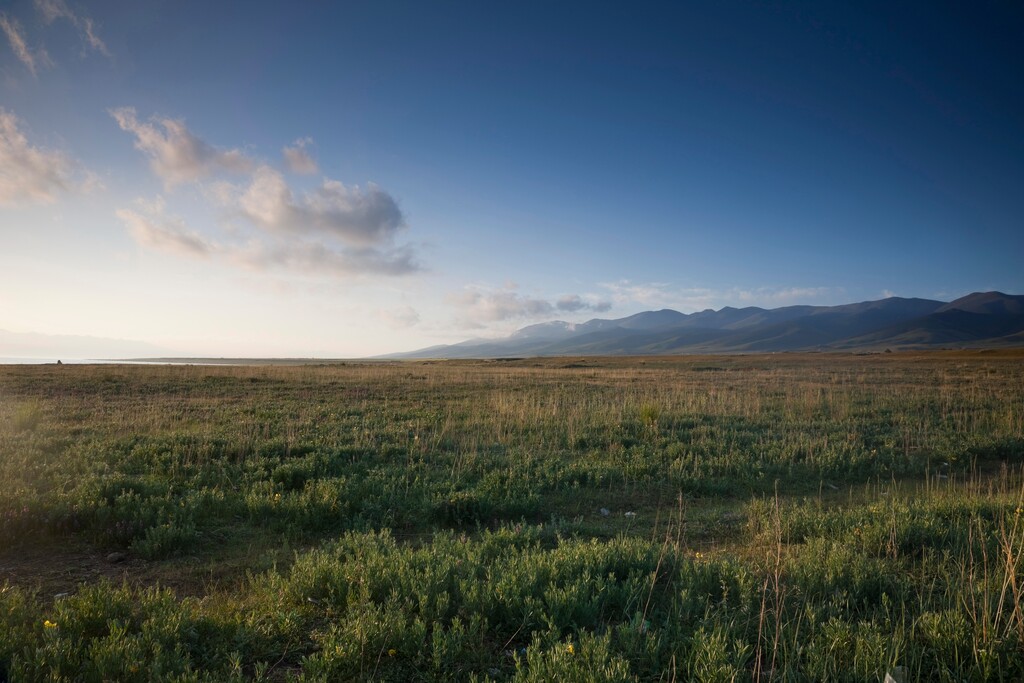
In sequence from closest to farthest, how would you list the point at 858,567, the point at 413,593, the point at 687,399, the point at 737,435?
1. the point at 413,593
2. the point at 858,567
3. the point at 737,435
4. the point at 687,399

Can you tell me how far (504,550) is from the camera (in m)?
5.71

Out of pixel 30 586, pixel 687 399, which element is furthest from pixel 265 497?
pixel 687 399

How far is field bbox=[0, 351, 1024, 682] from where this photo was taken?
372 cm

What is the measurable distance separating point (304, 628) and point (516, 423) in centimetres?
1070

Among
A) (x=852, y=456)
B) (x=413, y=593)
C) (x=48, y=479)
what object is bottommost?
(x=852, y=456)

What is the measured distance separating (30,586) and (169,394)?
2090 centimetres

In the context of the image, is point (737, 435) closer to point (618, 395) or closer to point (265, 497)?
point (618, 395)

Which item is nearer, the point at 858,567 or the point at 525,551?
the point at 858,567

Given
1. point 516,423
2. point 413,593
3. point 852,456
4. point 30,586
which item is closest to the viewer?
point 413,593

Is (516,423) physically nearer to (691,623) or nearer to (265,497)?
(265,497)

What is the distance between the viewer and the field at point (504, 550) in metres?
3.72

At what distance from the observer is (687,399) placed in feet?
67.1

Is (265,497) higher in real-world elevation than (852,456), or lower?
higher

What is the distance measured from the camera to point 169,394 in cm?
2327
